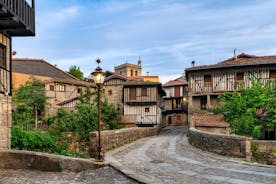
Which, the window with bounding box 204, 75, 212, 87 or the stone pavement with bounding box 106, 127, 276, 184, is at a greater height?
the window with bounding box 204, 75, 212, 87

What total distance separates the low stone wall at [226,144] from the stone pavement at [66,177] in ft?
16.7

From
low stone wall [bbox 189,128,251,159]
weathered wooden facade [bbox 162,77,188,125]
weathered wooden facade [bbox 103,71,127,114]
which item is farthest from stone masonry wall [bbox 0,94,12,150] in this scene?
weathered wooden facade [bbox 162,77,188,125]

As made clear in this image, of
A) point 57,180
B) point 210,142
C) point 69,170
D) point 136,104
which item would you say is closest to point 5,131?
point 69,170

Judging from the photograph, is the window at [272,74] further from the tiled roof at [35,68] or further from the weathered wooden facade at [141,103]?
the tiled roof at [35,68]

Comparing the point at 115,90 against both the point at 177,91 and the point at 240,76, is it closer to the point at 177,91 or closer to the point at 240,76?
the point at 240,76

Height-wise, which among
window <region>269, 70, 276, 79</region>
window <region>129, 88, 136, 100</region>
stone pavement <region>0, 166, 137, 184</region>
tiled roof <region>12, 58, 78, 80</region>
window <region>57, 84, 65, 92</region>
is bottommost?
stone pavement <region>0, 166, 137, 184</region>

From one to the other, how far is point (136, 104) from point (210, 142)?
17.0 meters

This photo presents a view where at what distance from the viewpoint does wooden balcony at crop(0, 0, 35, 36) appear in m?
7.98

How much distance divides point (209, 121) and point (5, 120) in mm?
14783

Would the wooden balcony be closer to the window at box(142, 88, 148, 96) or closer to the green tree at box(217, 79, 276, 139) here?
the green tree at box(217, 79, 276, 139)

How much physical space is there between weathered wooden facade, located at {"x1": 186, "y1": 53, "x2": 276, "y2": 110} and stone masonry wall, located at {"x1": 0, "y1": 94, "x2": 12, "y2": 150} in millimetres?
17532

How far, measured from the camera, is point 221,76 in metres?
24.4

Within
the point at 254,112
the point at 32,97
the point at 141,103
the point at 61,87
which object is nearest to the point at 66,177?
the point at 254,112

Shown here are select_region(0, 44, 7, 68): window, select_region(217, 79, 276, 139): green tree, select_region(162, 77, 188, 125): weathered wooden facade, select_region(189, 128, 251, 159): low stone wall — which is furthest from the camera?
select_region(162, 77, 188, 125): weathered wooden facade
